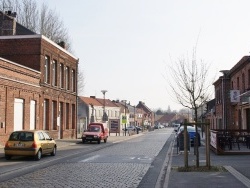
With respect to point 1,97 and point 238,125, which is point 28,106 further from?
point 238,125

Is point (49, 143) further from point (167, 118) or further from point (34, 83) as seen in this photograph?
point (167, 118)

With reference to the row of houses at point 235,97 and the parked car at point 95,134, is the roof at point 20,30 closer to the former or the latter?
the parked car at point 95,134

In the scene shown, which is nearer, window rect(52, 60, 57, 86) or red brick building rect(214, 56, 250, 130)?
red brick building rect(214, 56, 250, 130)

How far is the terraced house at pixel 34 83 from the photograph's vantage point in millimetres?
29009

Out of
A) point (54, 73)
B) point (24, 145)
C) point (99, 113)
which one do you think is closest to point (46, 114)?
point (54, 73)

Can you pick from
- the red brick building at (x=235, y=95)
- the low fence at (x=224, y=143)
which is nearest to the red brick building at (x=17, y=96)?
the low fence at (x=224, y=143)

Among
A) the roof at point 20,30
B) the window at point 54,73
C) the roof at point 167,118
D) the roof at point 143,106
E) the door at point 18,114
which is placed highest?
the roof at point 20,30

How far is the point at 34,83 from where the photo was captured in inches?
1336

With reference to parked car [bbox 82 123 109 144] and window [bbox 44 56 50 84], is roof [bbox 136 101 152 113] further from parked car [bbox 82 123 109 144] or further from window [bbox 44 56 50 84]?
window [bbox 44 56 50 84]

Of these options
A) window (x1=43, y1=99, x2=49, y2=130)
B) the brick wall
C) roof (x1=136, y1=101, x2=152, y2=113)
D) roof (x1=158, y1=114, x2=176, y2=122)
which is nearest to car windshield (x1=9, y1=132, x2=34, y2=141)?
the brick wall

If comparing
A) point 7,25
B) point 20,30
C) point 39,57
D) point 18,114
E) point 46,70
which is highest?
point 7,25

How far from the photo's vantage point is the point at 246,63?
1272 inches

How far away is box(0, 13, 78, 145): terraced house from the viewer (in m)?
29.0

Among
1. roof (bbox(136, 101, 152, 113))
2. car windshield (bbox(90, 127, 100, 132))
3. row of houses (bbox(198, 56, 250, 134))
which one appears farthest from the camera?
roof (bbox(136, 101, 152, 113))
